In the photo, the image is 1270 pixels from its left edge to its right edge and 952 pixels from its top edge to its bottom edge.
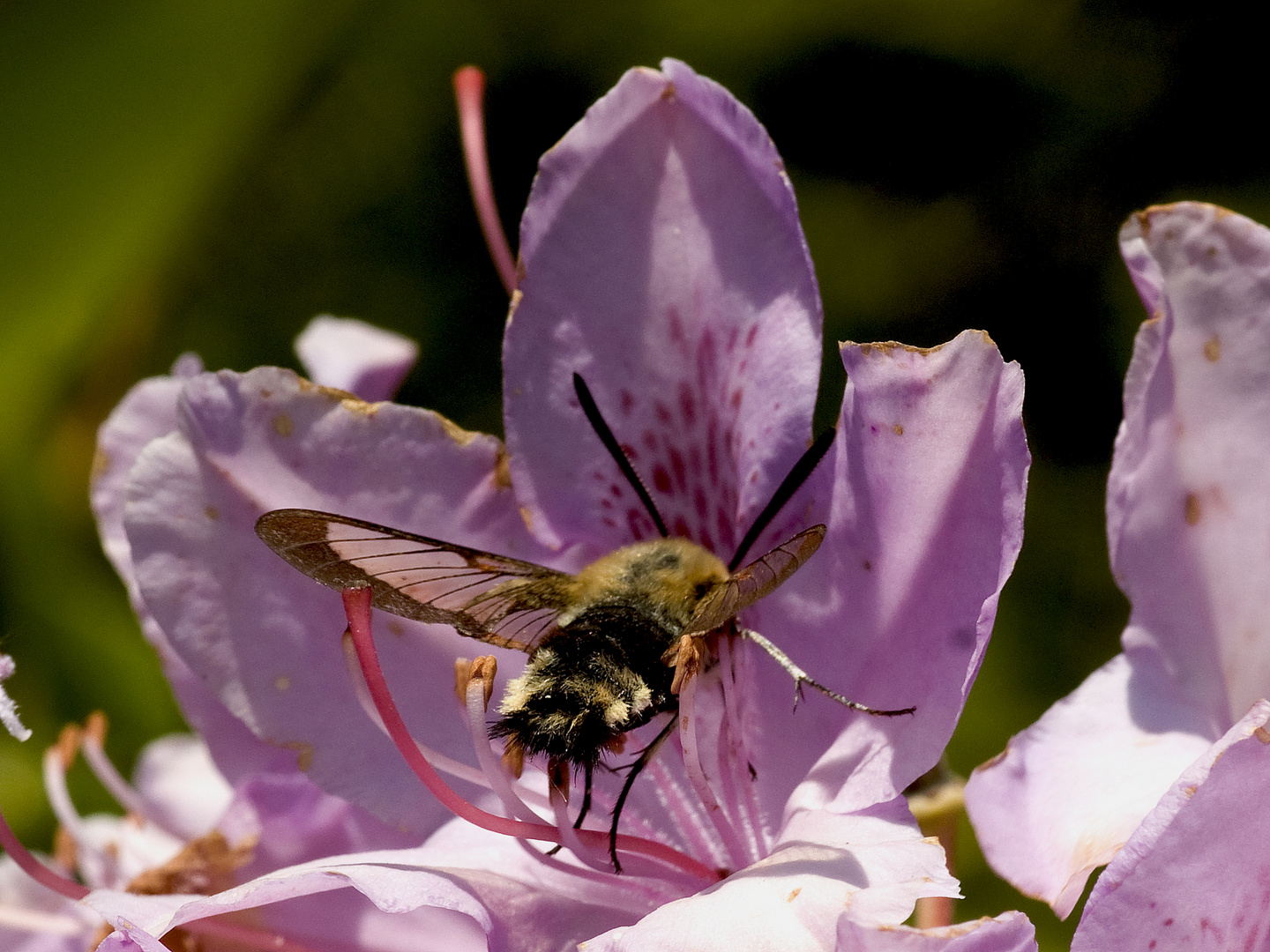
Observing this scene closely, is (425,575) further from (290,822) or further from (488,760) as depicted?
(290,822)

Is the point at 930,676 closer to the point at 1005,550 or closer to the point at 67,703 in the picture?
the point at 1005,550

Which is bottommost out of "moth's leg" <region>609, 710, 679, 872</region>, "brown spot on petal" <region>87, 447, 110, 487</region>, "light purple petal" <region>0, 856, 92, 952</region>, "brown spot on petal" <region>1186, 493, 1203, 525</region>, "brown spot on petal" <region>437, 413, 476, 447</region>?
"light purple petal" <region>0, 856, 92, 952</region>

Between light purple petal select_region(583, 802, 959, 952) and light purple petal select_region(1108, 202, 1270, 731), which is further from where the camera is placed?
light purple petal select_region(1108, 202, 1270, 731)

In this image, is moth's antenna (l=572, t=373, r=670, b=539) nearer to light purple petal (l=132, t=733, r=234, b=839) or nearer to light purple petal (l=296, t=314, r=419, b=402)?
light purple petal (l=296, t=314, r=419, b=402)

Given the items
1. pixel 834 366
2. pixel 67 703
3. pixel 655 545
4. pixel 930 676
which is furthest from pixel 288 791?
pixel 834 366

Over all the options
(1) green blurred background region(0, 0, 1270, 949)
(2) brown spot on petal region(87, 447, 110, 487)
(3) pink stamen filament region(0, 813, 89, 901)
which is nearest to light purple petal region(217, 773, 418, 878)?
(3) pink stamen filament region(0, 813, 89, 901)

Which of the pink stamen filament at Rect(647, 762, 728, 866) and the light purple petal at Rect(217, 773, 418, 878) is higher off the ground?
the light purple petal at Rect(217, 773, 418, 878)

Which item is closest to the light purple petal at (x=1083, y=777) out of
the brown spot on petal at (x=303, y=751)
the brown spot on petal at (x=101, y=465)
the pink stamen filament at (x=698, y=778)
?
the pink stamen filament at (x=698, y=778)
